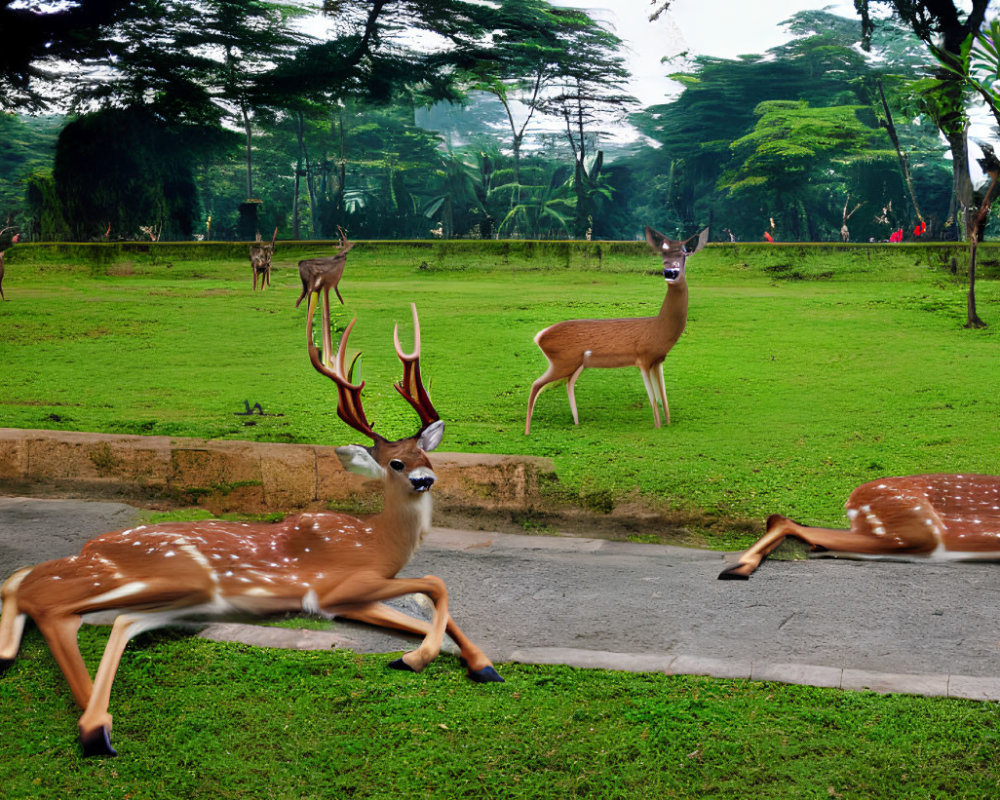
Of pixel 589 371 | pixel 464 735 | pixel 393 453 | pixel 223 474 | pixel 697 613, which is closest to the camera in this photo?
pixel 464 735

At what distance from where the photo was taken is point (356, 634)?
3021 millimetres

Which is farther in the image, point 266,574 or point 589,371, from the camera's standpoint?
point 589,371

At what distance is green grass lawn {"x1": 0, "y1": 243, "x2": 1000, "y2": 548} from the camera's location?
208 inches

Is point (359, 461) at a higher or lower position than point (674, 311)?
lower

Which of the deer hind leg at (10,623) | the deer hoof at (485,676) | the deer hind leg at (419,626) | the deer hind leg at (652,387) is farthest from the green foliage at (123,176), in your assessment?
the deer hoof at (485,676)

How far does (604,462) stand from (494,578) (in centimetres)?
155

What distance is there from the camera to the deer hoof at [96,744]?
2.42m

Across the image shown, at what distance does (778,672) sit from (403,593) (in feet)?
3.64

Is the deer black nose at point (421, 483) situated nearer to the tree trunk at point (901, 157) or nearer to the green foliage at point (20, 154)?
the green foliage at point (20, 154)

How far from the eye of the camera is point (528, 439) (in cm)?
564

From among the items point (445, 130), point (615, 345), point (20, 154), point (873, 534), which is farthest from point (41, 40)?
point (873, 534)

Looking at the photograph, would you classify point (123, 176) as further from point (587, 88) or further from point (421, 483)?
point (421, 483)

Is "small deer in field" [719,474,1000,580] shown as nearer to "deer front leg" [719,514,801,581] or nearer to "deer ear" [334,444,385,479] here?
"deer front leg" [719,514,801,581]

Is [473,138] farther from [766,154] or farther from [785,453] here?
[785,453]
